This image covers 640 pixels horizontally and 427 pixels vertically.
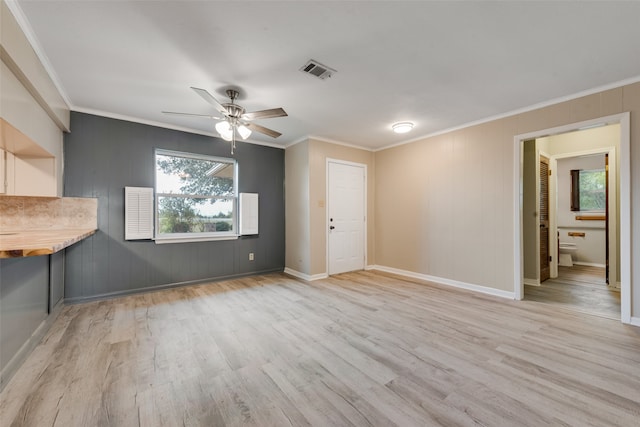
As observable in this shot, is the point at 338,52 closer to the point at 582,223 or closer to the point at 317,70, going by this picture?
the point at 317,70

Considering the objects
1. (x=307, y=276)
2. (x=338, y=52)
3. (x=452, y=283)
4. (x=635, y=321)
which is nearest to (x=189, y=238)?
(x=307, y=276)

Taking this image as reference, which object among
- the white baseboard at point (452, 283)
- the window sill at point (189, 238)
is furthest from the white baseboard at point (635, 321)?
the window sill at point (189, 238)

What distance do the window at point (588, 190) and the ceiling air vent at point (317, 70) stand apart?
6.75 meters

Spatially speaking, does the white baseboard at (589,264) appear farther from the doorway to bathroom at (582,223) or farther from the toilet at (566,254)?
the toilet at (566,254)

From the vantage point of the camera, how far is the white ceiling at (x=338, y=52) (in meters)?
1.76

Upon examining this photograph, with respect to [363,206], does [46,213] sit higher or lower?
lower

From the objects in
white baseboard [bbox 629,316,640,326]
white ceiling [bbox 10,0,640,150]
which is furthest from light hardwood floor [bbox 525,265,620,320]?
white ceiling [bbox 10,0,640,150]

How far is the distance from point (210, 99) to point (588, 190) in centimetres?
792

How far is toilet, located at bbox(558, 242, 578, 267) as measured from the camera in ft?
18.3

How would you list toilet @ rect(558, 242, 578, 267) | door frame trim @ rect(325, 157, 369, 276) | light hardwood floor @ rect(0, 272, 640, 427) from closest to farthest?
light hardwood floor @ rect(0, 272, 640, 427)
door frame trim @ rect(325, 157, 369, 276)
toilet @ rect(558, 242, 578, 267)

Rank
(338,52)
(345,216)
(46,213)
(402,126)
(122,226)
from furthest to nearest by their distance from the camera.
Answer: (345,216) → (402,126) → (122,226) → (46,213) → (338,52)

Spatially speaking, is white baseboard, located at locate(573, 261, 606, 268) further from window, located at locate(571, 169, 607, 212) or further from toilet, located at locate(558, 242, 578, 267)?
window, located at locate(571, 169, 607, 212)

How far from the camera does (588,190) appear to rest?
19.1 feet

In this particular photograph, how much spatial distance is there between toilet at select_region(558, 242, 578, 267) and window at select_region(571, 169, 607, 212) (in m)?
0.89
